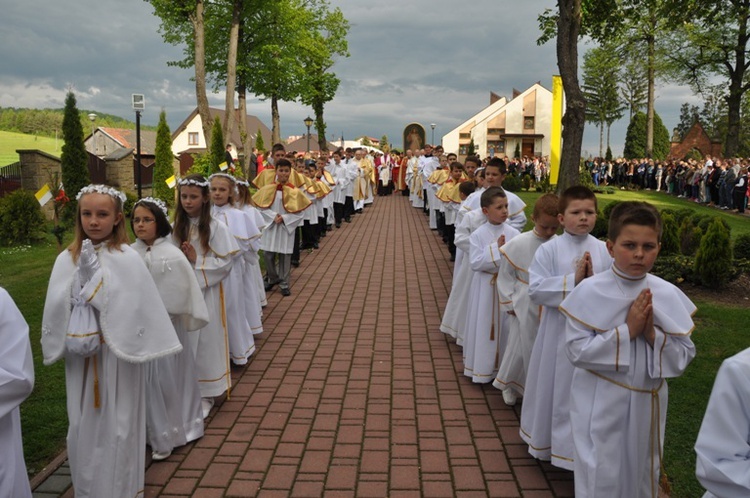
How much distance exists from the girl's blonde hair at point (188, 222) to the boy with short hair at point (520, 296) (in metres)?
2.60

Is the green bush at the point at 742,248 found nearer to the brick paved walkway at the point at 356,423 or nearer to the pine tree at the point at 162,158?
the brick paved walkway at the point at 356,423

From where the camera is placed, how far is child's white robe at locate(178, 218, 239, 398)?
582cm

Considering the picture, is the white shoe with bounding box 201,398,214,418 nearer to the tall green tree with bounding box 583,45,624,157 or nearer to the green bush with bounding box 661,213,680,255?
the green bush with bounding box 661,213,680,255

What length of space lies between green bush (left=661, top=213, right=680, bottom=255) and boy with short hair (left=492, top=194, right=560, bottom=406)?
21.5ft

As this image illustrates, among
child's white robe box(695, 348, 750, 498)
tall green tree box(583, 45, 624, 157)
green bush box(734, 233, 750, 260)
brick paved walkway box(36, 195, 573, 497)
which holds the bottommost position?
brick paved walkway box(36, 195, 573, 497)

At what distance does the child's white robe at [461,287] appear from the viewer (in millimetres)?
7345

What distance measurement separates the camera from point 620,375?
11.8ft

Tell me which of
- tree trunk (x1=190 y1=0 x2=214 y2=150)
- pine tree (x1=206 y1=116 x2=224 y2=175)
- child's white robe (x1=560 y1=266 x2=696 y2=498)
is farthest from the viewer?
tree trunk (x1=190 y1=0 x2=214 y2=150)

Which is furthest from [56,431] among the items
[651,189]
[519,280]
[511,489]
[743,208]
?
[651,189]

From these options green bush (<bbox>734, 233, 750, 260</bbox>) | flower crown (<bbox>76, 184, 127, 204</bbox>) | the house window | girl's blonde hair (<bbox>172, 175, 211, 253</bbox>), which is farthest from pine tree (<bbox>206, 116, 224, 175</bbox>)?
the house window

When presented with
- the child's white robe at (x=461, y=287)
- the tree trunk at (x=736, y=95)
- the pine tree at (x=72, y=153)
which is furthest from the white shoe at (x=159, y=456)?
the tree trunk at (x=736, y=95)

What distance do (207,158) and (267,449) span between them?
19041 mm

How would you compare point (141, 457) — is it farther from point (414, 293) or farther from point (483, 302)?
point (414, 293)

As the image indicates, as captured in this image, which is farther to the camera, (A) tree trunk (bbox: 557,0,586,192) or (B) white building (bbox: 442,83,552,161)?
(B) white building (bbox: 442,83,552,161)
